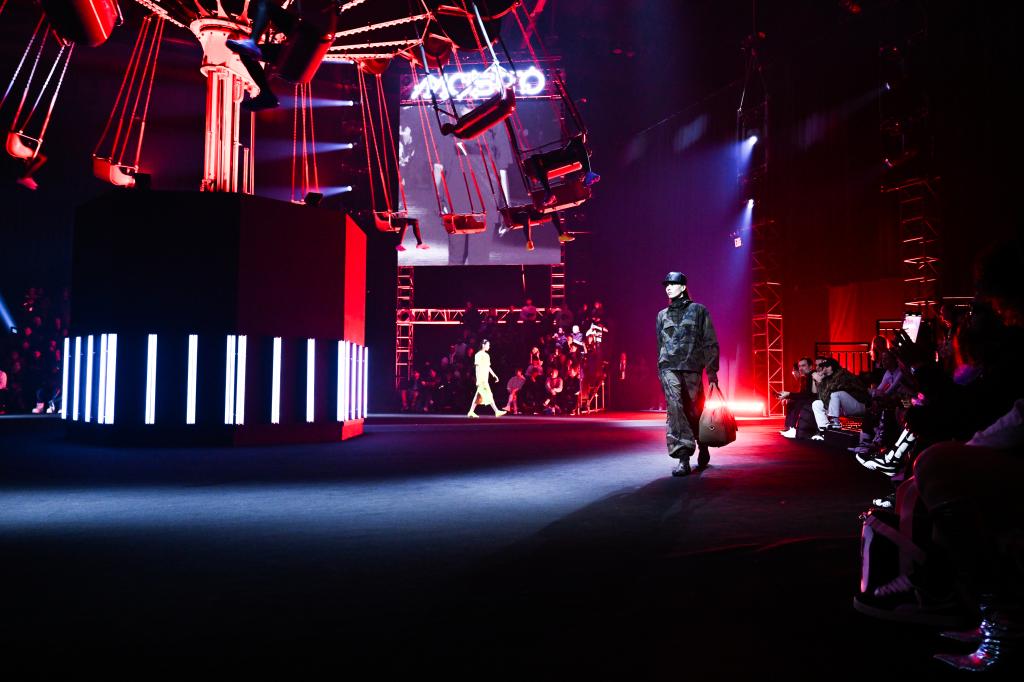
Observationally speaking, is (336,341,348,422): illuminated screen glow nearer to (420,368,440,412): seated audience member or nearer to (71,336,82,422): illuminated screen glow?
(71,336,82,422): illuminated screen glow

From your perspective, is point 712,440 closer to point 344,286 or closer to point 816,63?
point 344,286

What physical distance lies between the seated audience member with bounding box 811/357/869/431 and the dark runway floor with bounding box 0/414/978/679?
3.36 metres

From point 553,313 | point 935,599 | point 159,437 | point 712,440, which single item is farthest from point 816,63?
point 935,599

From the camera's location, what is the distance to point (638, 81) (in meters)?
22.4

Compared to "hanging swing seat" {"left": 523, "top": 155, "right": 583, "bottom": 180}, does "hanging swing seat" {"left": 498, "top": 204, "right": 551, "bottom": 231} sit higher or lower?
lower

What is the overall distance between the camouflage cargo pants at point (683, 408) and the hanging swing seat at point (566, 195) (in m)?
6.80

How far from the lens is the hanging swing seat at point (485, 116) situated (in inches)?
439

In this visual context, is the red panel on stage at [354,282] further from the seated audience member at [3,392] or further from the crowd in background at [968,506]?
the seated audience member at [3,392]

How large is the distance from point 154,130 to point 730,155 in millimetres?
14177

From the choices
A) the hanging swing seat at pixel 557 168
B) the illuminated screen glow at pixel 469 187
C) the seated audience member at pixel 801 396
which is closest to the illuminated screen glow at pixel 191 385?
the hanging swing seat at pixel 557 168

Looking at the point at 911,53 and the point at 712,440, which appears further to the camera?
the point at 911,53

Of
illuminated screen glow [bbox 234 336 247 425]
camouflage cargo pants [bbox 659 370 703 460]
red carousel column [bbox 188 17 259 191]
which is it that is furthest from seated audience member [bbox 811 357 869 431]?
red carousel column [bbox 188 17 259 191]

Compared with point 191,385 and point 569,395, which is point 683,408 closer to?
point 191,385

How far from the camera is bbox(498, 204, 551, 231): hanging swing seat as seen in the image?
49.0 feet
